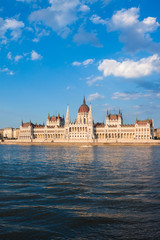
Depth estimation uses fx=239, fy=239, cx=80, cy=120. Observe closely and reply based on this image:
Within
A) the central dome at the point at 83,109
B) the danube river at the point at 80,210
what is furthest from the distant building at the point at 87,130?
the danube river at the point at 80,210

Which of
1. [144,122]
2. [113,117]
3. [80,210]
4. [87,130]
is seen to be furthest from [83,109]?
[80,210]

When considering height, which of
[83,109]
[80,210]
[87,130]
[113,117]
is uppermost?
[83,109]

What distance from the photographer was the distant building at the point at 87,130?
132500mm

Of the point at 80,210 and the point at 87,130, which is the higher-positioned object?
the point at 87,130

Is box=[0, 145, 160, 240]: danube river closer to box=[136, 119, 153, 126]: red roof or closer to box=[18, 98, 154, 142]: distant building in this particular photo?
box=[18, 98, 154, 142]: distant building

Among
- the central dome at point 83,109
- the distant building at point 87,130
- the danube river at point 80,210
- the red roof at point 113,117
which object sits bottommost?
the danube river at point 80,210

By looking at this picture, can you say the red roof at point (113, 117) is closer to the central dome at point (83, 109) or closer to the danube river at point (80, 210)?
the central dome at point (83, 109)

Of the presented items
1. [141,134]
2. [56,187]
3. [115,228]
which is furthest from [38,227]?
[141,134]

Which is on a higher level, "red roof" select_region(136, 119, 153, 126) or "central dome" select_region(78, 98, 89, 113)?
"central dome" select_region(78, 98, 89, 113)

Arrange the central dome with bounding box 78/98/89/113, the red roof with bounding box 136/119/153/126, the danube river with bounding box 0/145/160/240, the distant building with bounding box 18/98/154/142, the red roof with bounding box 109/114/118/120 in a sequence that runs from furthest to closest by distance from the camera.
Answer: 1. the central dome with bounding box 78/98/89/113
2. the red roof with bounding box 109/114/118/120
3. the red roof with bounding box 136/119/153/126
4. the distant building with bounding box 18/98/154/142
5. the danube river with bounding box 0/145/160/240

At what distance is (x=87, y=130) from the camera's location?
14025cm

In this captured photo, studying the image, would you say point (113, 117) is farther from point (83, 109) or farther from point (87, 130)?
point (87, 130)

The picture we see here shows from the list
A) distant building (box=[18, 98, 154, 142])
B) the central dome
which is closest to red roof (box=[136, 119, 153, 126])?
distant building (box=[18, 98, 154, 142])

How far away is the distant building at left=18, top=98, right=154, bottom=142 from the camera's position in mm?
132500
